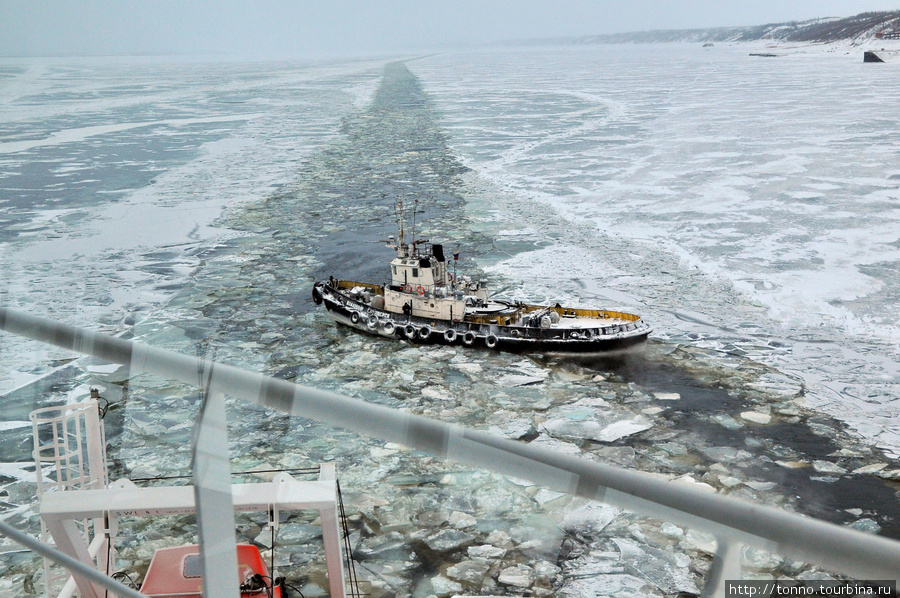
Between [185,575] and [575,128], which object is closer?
[185,575]

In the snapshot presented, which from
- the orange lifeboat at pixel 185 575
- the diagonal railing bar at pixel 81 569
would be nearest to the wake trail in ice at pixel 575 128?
the orange lifeboat at pixel 185 575

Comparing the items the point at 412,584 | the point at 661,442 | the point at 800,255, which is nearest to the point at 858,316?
the point at 800,255

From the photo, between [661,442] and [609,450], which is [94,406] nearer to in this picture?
[609,450]

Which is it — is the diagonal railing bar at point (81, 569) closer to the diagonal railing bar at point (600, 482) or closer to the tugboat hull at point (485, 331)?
the diagonal railing bar at point (600, 482)

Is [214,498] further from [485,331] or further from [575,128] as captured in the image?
[575,128]

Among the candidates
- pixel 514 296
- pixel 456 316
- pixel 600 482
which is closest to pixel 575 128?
pixel 514 296

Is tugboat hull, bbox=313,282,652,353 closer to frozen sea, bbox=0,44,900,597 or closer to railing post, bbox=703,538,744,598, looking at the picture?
frozen sea, bbox=0,44,900,597

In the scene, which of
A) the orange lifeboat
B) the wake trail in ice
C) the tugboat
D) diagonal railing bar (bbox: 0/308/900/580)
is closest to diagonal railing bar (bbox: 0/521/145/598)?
diagonal railing bar (bbox: 0/308/900/580)
